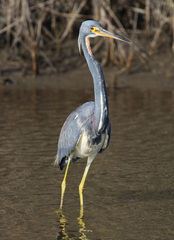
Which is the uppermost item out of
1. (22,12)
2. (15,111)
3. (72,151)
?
(22,12)

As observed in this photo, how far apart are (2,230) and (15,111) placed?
5.19m

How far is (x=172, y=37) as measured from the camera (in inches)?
512

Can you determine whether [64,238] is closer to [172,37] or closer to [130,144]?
[130,144]

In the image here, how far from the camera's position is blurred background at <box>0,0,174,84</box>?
12.6m

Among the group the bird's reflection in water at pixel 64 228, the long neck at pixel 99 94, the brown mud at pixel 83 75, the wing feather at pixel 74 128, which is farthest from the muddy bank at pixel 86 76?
the bird's reflection in water at pixel 64 228

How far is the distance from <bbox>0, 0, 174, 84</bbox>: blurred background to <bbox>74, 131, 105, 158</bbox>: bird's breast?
6656 millimetres

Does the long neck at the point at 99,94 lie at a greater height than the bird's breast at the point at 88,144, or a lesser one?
greater

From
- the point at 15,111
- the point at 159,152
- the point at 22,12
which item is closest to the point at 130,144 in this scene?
the point at 159,152

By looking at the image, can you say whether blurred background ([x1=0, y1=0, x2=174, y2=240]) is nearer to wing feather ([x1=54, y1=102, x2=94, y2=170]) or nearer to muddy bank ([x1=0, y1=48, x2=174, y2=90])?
muddy bank ([x1=0, y1=48, x2=174, y2=90])

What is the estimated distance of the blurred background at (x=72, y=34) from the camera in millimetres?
12555

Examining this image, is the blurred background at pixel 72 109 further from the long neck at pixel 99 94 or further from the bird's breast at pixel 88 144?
the long neck at pixel 99 94

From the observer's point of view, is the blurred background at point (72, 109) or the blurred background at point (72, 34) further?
the blurred background at point (72, 34)

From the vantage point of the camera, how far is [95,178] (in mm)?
6918

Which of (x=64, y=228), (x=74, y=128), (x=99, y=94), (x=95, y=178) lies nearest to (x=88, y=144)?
(x=74, y=128)
